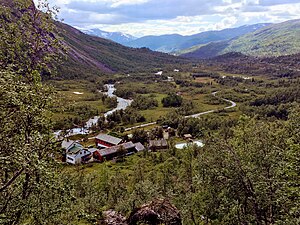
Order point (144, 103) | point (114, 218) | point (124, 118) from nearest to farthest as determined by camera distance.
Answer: point (114, 218) < point (124, 118) < point (144, 103)

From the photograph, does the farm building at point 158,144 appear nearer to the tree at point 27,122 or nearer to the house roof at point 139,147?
the house roof at point 139,147

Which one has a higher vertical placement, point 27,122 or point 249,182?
point 27,122

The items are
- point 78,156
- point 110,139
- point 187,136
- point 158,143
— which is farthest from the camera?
point 187,136

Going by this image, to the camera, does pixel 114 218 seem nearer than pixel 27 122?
No

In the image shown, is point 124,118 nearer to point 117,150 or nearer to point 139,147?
point 139,147

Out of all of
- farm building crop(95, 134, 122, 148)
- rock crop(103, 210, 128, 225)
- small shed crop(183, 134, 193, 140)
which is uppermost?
rock crop(103, 210, 128, 225)

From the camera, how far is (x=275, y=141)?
82.2ft

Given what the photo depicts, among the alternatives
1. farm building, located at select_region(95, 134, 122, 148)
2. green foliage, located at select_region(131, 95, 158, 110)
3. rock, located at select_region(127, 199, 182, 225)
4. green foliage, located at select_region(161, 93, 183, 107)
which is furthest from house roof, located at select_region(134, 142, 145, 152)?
green foliage, located at select_region(161, 93, 183, 107)

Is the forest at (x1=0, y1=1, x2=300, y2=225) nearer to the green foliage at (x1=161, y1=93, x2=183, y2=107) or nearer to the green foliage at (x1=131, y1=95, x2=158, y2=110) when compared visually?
the green foliage at (x1=131, y1=95, x2=158, y2=110)

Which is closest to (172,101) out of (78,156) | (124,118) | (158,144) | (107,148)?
(124,118)

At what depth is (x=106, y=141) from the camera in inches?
3999

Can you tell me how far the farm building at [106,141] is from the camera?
10025cm

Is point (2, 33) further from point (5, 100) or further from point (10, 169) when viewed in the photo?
point (10, 169)

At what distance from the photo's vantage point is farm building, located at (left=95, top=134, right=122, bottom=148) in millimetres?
100250
